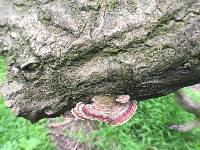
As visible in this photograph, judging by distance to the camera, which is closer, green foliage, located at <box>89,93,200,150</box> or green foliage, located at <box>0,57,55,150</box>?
green foliage, located at <box>0,57,55,150</box>

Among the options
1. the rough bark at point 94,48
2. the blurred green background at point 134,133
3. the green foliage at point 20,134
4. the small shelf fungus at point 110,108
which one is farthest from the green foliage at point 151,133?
the rough bark at point 94,48

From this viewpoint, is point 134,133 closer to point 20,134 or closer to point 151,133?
point 151,133

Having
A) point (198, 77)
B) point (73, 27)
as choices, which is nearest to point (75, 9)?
point (73, 27)

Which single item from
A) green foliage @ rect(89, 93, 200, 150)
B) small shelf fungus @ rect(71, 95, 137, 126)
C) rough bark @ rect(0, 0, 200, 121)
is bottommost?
green foliage @ rect(89, 93, 200, 150)

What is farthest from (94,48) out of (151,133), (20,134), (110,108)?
(151,133)

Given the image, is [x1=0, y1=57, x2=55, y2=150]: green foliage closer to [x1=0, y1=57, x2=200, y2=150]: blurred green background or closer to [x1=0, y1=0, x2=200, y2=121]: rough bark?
[x1=0, y1=57, x2=200, y2=150]: blurred green background

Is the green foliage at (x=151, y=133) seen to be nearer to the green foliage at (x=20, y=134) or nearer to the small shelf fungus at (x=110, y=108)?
the green foliage at (x=20, y=134)

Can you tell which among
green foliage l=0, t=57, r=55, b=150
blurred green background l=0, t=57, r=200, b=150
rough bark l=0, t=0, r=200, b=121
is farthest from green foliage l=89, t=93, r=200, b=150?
rough bark l=0, t=0, r=200, b=121
